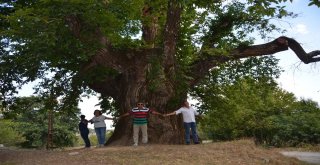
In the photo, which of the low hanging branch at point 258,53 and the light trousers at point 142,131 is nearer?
the light trousers at point 142,131

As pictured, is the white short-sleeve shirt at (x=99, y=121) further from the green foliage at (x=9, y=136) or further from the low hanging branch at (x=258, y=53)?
the green foliage at (x=9, y=136)

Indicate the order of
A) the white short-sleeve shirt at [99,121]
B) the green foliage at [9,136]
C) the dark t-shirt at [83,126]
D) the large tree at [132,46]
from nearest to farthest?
the large tree at [132,46] < the white short-sleeve shirt at [99,121] < the dark t-shirt at [83,126] < the green foliage at [9,136]

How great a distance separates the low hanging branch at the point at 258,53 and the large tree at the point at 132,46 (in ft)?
0.14

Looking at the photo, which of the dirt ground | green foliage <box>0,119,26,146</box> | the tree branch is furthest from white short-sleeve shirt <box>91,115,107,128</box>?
green foliage <box>0,119,26,146</box>

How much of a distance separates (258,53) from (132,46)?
5676 millimetres

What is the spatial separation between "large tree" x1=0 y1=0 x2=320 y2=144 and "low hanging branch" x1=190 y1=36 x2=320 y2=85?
0.04m

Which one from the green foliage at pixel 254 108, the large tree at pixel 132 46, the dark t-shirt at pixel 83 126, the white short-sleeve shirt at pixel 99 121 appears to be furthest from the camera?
the green foliage at pixel 254 108

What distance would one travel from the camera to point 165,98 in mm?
16984

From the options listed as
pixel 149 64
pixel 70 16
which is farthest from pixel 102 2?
pixel 149 64

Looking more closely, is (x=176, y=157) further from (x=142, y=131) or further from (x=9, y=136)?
(x=9, y=136)

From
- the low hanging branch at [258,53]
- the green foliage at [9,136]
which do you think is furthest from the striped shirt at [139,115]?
the green foliage at [9,136]

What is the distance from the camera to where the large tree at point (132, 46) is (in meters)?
14.4

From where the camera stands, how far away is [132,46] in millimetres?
17594

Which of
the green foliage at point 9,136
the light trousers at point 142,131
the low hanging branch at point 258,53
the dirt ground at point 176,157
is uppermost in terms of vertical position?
the low hanging branch at point 258,53
